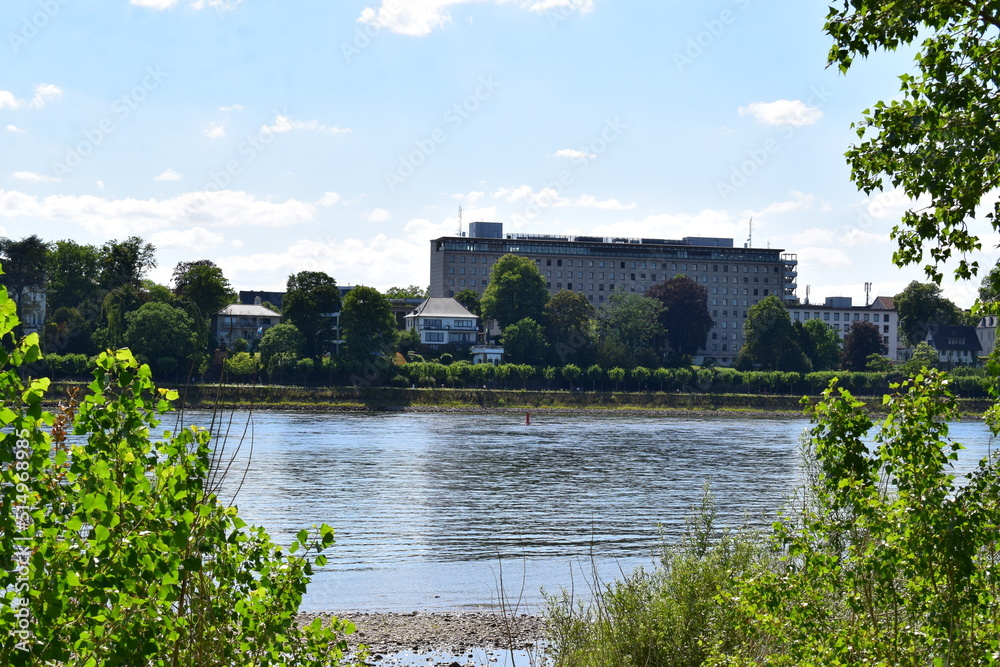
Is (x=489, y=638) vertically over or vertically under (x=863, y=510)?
under

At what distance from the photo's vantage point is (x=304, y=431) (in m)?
80.2

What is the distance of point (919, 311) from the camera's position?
16438 cm

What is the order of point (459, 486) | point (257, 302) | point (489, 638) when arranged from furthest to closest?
point (257, 302) → point (459, 486) → point (489, 638)

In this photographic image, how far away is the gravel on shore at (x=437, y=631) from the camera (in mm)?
20828

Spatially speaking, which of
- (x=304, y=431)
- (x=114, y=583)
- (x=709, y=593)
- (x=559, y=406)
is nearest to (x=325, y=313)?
(x=559, y=406)

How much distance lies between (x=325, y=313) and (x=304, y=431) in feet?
151

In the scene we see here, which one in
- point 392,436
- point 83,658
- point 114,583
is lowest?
point 392,436

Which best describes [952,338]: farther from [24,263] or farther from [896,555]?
[896,555]

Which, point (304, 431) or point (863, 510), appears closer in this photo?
point (863, 510)

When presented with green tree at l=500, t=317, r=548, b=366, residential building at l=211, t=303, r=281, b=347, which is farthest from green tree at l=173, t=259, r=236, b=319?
green tree at l=500, t=317, r=548, b=366

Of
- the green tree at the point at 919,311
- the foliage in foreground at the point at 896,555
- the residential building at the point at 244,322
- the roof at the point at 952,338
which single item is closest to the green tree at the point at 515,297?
the residential building at the point at 244,322

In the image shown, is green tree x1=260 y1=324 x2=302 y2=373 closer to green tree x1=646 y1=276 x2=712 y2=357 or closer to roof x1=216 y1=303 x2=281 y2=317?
roof x1=216 y1=303 x2=281 y2=317

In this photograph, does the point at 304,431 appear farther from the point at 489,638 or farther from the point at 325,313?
the point at 489,638

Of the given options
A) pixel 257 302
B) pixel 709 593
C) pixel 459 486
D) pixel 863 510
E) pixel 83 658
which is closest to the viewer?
pixel 83 658
